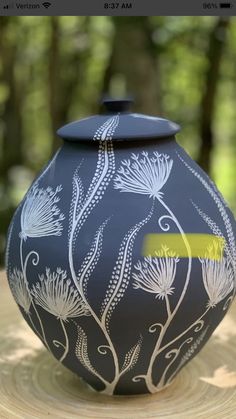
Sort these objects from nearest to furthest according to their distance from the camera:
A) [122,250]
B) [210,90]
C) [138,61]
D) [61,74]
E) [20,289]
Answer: [122,250] → [20,289] → [138,61] → [210,90] → [61,74]

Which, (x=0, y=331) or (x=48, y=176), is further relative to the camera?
(x=0, y=331)

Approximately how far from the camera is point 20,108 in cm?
362

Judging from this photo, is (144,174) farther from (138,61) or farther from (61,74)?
(61,74)

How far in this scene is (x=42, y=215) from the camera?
1.23 m

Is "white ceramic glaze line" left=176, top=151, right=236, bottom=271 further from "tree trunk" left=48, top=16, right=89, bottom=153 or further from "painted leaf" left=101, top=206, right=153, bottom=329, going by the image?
"tree trunk" left=48, top=16, right=89, bottom=153

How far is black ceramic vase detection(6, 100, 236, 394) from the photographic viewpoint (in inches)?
46.1

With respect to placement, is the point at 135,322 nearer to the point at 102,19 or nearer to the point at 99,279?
the point at 99,279

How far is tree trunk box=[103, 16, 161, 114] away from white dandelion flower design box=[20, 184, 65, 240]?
1280 millimetres

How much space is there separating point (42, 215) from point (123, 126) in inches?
8.6

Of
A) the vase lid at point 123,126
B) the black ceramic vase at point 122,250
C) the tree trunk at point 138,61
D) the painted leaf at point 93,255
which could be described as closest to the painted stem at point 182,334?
the black ceramic vase at point 122,250

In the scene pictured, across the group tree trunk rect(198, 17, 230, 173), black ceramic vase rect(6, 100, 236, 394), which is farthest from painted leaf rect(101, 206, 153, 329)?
tree trunk rect(198, 17, 230, 173)
